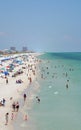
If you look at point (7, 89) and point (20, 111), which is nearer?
point (20, 111)

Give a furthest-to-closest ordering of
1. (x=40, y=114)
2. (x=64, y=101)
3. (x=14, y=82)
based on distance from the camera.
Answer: (x=14, y=82) → (x=64, y=101) → (x=40, y=114)

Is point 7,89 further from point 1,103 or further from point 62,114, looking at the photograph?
point 62,114

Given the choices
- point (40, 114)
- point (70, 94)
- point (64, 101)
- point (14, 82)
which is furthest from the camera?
point (14, 82)

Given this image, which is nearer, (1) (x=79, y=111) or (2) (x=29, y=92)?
(1) (x=79, y=111)

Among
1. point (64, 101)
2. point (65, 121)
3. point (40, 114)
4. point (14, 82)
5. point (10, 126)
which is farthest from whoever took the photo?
point (14, 82)

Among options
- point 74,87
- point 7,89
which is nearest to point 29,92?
point 7,89

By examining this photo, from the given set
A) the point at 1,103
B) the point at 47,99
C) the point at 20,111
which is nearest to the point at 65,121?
the point at 20,111

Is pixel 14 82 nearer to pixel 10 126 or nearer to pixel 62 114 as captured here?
pixel 62 114

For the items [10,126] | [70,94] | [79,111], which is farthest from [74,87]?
[10,126]

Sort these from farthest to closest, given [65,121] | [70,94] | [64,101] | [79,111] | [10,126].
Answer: [70,94] < [64,101] < [79,111] < [65,121] < [10,126]
